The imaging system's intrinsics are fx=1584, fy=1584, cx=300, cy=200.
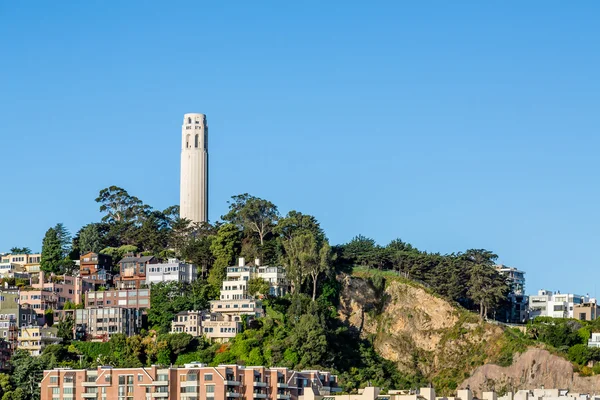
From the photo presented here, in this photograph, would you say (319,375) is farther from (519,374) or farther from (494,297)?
(494,297)

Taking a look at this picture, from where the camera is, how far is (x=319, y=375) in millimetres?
96062

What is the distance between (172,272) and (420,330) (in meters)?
18.9

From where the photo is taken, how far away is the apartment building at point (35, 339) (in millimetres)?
108562

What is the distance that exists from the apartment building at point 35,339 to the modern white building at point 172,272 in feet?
34.8

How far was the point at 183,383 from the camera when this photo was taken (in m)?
91.0

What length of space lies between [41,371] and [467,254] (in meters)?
36.9

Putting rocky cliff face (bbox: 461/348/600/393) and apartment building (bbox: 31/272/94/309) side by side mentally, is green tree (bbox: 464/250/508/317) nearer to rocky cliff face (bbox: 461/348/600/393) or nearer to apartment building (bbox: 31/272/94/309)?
rocky cliff face (bbox: 461/348/600/393)

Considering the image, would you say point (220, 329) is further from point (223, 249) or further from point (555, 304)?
point (555, 304)

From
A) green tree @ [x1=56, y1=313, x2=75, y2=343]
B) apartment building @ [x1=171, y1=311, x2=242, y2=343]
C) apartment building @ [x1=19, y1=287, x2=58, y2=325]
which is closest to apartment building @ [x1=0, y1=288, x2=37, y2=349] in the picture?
apartment building @ [x1=19, y1=287, x2=58, y2=325]

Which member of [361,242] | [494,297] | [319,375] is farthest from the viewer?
[361,242]

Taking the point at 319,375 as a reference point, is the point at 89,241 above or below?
above

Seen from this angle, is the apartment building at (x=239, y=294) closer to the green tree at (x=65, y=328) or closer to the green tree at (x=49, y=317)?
the green tree at (x=65, y=328)

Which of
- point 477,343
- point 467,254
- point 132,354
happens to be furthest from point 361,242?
point 132,354

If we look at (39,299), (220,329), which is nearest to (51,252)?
(39,299)
